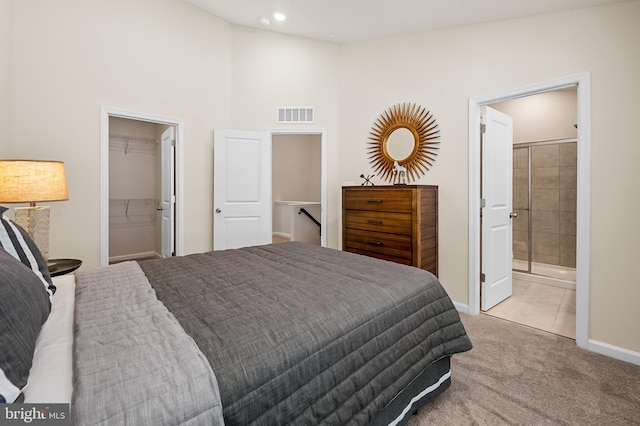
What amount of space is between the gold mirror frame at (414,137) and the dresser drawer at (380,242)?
76 centimetres

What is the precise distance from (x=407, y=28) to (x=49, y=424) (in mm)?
3965

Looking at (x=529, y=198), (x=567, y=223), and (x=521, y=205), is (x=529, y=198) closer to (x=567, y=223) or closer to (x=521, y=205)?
(x=521, y=205)

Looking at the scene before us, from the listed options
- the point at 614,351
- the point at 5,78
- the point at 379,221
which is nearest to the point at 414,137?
the point at 379,221

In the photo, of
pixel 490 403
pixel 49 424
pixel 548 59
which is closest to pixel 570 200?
pixel 548 59

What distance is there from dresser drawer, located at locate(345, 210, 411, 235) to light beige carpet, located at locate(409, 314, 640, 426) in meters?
1.11

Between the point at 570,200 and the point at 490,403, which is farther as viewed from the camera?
the point at 570,200

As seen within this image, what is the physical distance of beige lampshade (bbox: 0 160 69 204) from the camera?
1.99 metres

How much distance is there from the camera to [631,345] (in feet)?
7.39

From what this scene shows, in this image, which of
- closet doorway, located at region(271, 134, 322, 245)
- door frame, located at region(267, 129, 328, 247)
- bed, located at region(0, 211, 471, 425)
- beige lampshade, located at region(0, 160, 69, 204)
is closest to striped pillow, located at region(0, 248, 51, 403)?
bed, located at region(0, 211, 471, 425)

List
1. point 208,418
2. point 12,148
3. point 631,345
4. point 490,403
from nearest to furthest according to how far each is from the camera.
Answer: point 208,418 → point 490,403 → point 631,345 → point 12,148

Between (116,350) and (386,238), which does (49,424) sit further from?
(386,238)

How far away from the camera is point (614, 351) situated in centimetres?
230

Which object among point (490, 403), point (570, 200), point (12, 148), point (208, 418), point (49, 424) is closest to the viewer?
point (49, 424)

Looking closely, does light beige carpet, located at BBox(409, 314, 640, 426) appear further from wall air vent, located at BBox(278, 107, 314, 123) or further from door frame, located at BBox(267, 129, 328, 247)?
wall air vent, located at BBox(278, 107, 314, 123)
